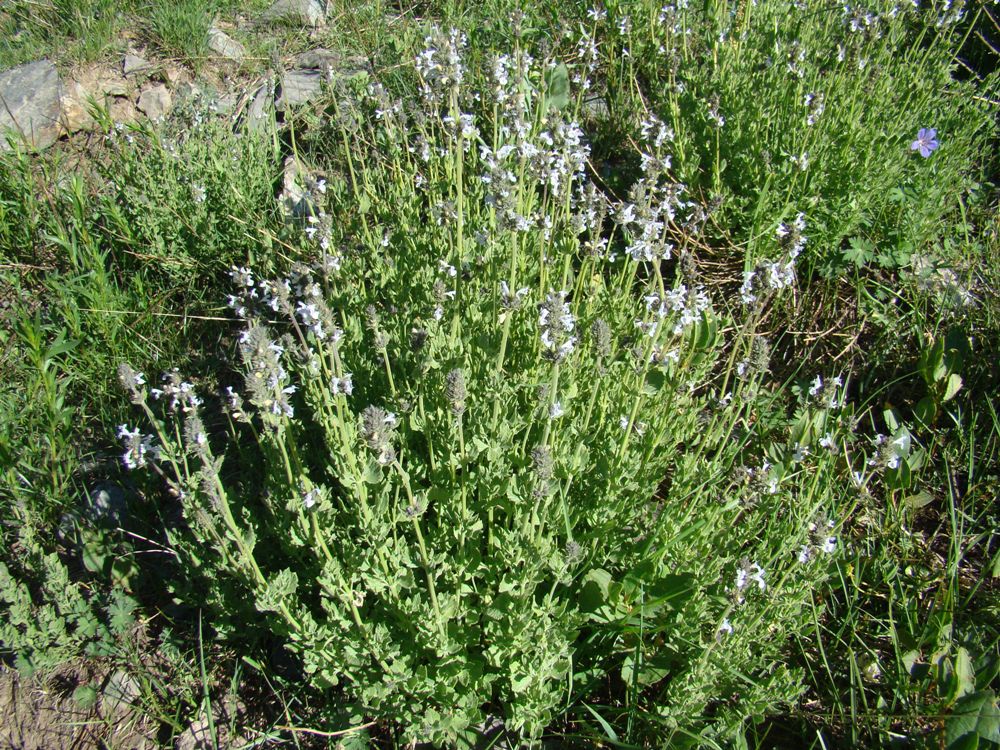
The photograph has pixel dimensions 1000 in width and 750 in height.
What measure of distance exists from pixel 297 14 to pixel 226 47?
2.59 ft

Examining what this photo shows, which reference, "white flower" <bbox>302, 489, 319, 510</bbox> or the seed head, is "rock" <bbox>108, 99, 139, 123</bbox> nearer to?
"white flower" <bbox>302, 489, 319, 510</bbox>

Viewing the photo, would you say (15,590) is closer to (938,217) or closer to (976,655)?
(976,655)

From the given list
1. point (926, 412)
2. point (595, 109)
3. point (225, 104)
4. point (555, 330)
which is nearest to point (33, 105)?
point (225, 104)

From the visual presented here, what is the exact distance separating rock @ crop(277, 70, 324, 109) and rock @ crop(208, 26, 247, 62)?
68 cm

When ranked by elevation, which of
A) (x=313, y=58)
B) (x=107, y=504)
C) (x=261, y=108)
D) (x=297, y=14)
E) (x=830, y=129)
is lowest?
(x=107, y=504)

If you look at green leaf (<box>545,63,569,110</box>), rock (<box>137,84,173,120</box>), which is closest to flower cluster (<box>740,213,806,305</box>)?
green leaf (<box>545,63,569,110</box>)

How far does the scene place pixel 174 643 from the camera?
334 cm

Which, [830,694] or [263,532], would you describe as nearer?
[830,694]

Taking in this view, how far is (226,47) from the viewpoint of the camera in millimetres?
6883

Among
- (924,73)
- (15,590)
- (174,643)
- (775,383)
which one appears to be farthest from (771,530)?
(924,73)

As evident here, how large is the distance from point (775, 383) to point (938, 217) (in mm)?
1650

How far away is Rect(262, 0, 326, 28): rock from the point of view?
7.09m

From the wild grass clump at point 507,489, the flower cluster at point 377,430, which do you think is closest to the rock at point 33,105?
the wild grass clump at point 507,489

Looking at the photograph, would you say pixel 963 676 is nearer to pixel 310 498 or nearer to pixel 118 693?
pixel 310 498
